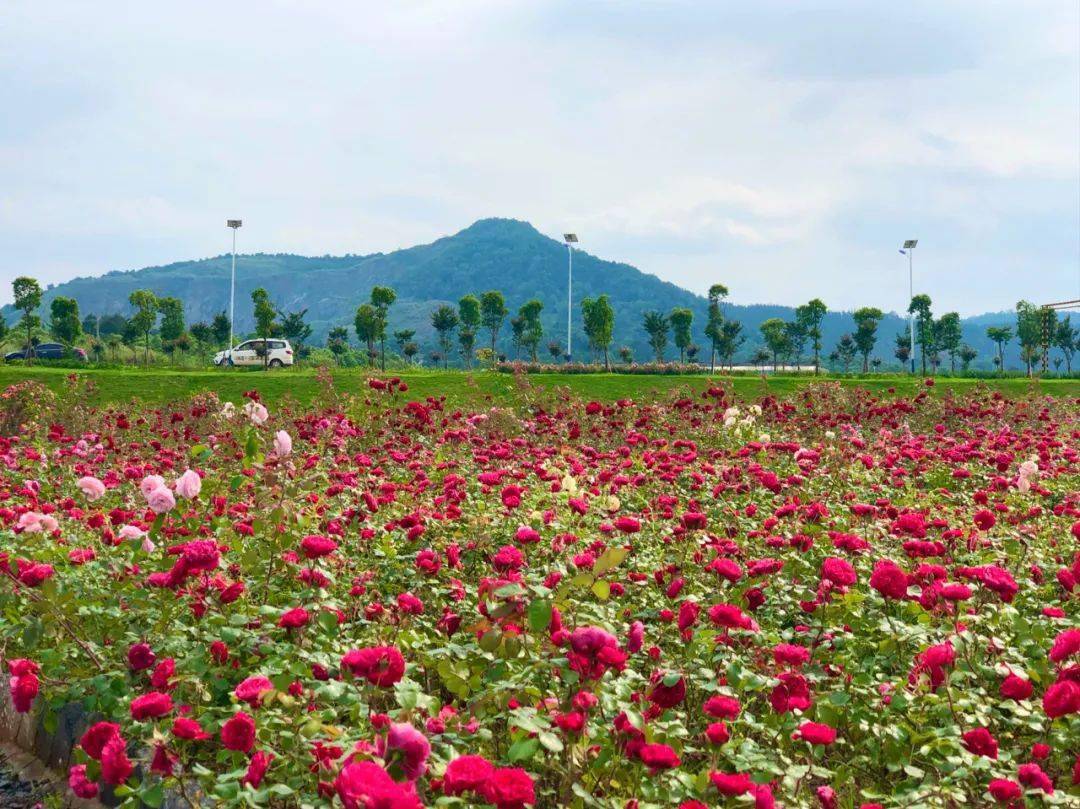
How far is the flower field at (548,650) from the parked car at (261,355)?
1545 inches

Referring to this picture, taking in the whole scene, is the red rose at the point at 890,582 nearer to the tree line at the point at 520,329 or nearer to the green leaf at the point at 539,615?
the green leaf at the point at 539,615

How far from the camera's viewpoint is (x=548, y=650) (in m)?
2.89

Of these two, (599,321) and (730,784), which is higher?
(599,321)

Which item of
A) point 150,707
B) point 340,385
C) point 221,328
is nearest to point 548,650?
point 150,707

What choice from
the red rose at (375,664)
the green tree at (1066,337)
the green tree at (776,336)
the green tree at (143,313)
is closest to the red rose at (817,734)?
the red rose at (375,664)

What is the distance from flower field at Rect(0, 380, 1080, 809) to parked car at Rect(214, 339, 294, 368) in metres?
39.3

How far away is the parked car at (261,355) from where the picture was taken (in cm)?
4394

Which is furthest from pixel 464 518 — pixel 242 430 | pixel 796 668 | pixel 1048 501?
pixel 242 430

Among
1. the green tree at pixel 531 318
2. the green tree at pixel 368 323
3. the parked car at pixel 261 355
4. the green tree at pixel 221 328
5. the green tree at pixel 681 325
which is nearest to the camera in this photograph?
the parked car at pixel 261 355

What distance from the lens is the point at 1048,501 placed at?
22.4ft

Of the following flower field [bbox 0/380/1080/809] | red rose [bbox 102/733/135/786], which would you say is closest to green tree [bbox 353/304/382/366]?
flower field [bbox 0/380/1080/809]

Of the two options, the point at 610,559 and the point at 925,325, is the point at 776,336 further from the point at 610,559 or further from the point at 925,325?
the point at 610,559

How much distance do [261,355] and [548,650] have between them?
43.8 metres

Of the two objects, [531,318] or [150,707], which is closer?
[150,707]
